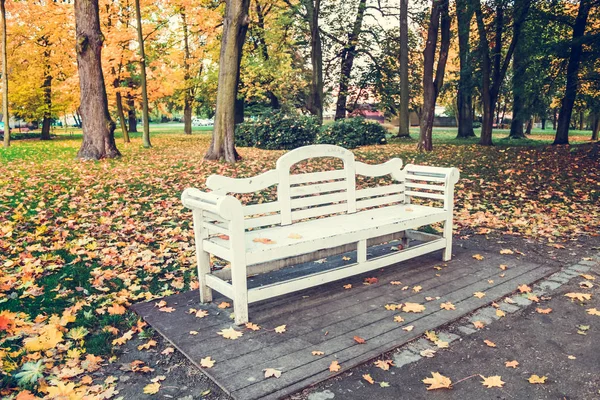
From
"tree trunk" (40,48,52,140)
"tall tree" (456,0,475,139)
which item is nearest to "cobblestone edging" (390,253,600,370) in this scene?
"tall tree" (456,0,475,139)

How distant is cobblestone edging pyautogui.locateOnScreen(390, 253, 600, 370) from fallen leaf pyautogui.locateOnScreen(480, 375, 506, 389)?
0.43m

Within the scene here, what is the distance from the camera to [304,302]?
3.99 metres

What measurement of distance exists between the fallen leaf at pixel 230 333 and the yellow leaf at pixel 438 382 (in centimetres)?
132

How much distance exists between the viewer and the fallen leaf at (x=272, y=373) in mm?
2829

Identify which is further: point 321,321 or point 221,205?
point 321,321

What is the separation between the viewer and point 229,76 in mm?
12570

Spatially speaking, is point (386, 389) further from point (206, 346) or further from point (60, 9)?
point (60, 9)

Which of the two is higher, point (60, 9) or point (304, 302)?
point (60, 9)

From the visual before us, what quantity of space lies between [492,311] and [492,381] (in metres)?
1.13

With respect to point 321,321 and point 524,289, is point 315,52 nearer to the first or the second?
point 524,289

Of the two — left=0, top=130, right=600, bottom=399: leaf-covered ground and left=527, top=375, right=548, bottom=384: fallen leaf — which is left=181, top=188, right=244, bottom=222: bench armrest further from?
left=527, top=375, right=548, bottom=384: fallen leaf

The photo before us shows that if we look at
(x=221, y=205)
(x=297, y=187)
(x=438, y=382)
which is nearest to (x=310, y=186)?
(x=297, y=187)

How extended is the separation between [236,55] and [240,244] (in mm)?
10046

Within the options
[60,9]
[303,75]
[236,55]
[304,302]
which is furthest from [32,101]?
[304,302]
